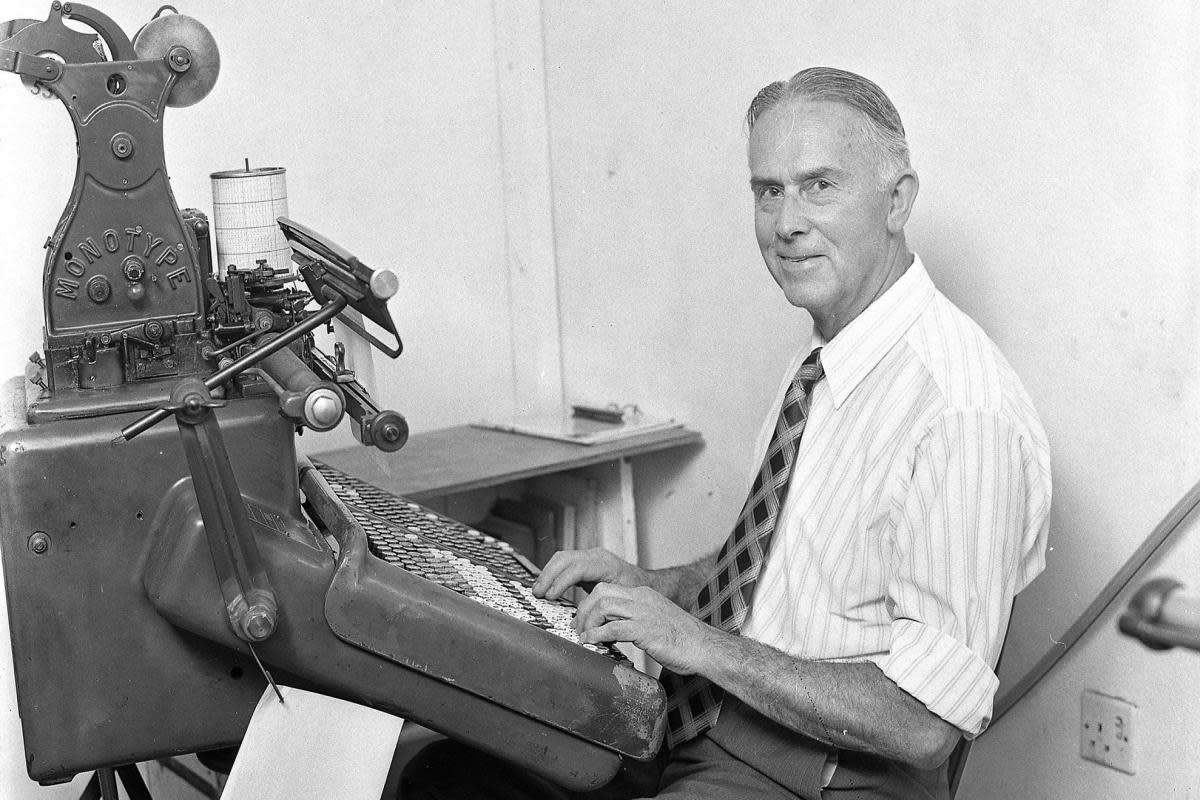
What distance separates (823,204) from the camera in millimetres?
1890

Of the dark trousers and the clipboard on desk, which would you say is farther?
the clipboard on desk

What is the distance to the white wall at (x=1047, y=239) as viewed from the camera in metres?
2.12

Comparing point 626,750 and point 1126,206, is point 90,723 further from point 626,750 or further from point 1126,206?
point 1126,206

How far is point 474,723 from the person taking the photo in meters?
1.52

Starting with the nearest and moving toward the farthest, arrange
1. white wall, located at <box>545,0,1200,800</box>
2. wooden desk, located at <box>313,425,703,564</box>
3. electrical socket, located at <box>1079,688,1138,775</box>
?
white wall, located at <box>545,0,1200,800</box>
electrical socket, located at <box>1079,688,1138,775</box>
wooden desk, located at <box>313,425,703,564</box>

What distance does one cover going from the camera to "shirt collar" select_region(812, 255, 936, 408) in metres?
1.85

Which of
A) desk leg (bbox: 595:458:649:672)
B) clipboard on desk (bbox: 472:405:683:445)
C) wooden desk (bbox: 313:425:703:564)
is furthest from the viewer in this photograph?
desk leg (bbox: 595:458:649:672)

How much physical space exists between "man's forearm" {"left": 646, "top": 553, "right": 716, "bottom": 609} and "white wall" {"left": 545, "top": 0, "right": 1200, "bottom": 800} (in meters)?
0.65

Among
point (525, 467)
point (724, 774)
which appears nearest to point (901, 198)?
point (724, 774)

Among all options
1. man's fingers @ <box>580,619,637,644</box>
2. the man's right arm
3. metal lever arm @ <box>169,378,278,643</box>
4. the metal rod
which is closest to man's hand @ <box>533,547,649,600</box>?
the man's right arm

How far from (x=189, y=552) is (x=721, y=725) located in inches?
31.6

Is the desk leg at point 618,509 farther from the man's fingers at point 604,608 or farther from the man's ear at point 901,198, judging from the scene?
the man's fingers at point 604,608

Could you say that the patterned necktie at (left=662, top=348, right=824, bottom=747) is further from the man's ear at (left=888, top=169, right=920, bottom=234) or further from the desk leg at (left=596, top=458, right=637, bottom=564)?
the desk leg at (left=596, top=458, right=637, bottom=564)

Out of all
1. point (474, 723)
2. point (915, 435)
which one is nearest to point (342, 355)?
point (474, 723)
